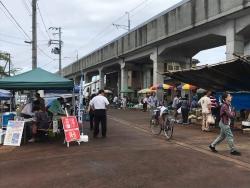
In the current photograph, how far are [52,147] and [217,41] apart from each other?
72.9ft

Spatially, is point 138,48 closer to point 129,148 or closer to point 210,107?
point 210,107

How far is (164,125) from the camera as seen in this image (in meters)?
16.1

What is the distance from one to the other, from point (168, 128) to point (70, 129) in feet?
12.3

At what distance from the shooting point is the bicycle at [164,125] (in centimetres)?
1551

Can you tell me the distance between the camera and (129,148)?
12.8 meters

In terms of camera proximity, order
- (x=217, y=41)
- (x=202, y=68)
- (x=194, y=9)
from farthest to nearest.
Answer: (x=217, y=41), (x=194, y=9), (x=202, y=68)

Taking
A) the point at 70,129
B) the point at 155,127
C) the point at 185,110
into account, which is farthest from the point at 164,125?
the point at 185,110

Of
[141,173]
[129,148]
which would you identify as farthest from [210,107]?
[141,173]

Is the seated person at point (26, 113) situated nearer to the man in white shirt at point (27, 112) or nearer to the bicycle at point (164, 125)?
the man in white shirt at point (27, 112)

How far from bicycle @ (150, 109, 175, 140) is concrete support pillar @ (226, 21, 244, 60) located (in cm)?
1025

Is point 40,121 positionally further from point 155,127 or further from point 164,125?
point 155,127

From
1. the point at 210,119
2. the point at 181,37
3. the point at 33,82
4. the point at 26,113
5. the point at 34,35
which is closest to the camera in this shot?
the point at 33,82

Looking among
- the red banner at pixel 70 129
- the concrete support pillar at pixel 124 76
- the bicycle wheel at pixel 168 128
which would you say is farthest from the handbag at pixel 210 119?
the concrete support pillar at pixel 124 76

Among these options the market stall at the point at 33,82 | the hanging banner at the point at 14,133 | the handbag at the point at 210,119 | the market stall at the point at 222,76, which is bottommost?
the hanging banner at the point at 14,133
